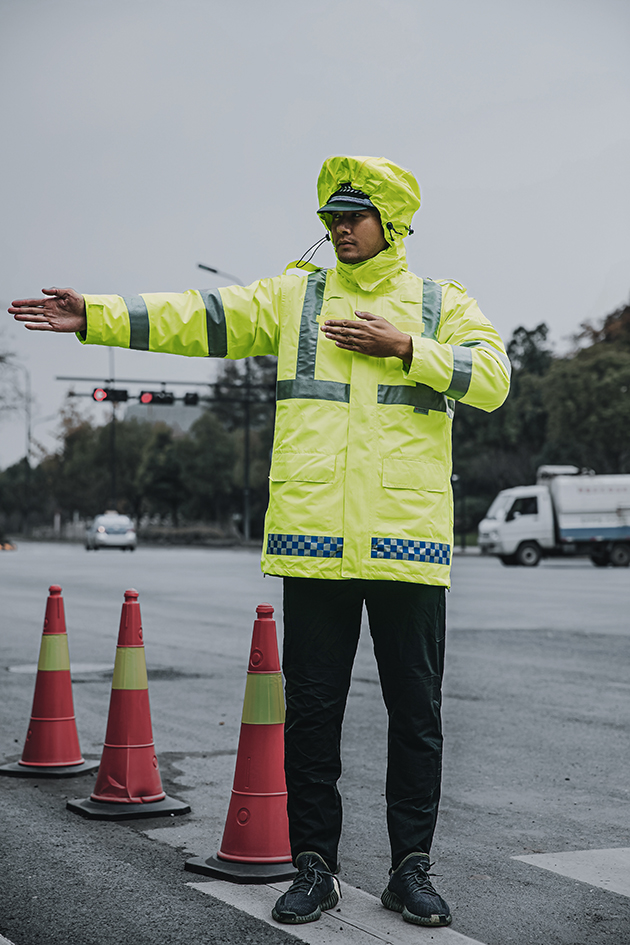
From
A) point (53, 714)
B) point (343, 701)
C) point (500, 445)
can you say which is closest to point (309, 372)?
point (343, 701)

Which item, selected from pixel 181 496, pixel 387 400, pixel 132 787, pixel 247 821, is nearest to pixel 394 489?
pixel 387 400

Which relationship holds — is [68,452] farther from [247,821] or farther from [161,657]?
[247,821]

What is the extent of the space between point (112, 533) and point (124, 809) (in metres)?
40.6

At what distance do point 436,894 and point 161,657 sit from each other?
711cm

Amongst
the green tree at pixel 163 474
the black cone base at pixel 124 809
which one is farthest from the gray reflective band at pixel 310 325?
the green tree at pixel 163 474

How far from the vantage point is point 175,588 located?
19.8 meters

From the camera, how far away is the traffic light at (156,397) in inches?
1453

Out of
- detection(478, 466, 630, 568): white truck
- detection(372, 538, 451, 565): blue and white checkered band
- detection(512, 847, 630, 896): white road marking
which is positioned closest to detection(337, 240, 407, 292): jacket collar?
detection(372, 538, 451, 565): blue and white checkered band

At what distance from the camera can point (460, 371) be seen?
11.0 feet

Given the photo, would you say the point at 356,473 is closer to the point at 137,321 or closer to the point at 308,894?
the point at 137,321

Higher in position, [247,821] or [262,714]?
[262,714]

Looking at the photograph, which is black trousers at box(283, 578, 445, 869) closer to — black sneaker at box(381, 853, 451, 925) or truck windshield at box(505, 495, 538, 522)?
black sneaker at box(381, 853, 451, 925)

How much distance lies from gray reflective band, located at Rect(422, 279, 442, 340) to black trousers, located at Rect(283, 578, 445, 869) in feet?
2.54

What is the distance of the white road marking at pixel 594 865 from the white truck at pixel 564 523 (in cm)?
2854
